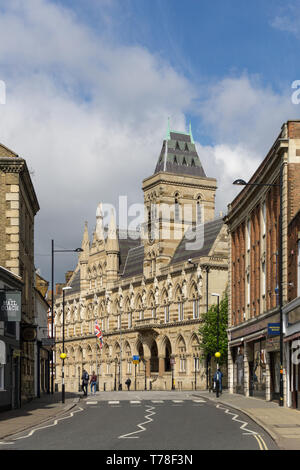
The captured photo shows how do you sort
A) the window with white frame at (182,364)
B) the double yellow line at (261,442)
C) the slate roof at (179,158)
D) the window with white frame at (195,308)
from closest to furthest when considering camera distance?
the double yellow line at (261,442)
the window with white frame at (195,308)
the window with white frame at (182,364)
the slate roof at (179,158)

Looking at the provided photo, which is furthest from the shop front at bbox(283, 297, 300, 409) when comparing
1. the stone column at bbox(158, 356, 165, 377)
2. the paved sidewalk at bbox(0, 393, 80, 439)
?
the stone column at bbox(158, 356, 165, 377)

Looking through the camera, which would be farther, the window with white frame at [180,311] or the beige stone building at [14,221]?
the window with white frame at [180,311]

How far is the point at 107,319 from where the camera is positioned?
118938 millimetres

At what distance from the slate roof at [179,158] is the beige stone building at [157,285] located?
0.51 feet

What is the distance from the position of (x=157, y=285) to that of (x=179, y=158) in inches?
918

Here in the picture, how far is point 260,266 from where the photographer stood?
4812 centimetres

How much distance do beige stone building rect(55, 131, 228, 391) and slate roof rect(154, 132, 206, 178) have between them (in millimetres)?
155

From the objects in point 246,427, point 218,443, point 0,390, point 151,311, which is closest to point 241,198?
point 0,390

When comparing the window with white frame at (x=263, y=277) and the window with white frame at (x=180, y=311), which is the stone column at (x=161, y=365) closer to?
the window with white frame at (x=180, y=311)

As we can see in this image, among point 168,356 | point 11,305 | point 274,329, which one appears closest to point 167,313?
point 168,356

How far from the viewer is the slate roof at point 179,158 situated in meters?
117

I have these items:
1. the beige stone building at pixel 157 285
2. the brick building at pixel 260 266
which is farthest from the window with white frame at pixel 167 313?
the brick building at pixel 260 266

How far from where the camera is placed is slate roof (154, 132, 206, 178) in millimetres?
116562
